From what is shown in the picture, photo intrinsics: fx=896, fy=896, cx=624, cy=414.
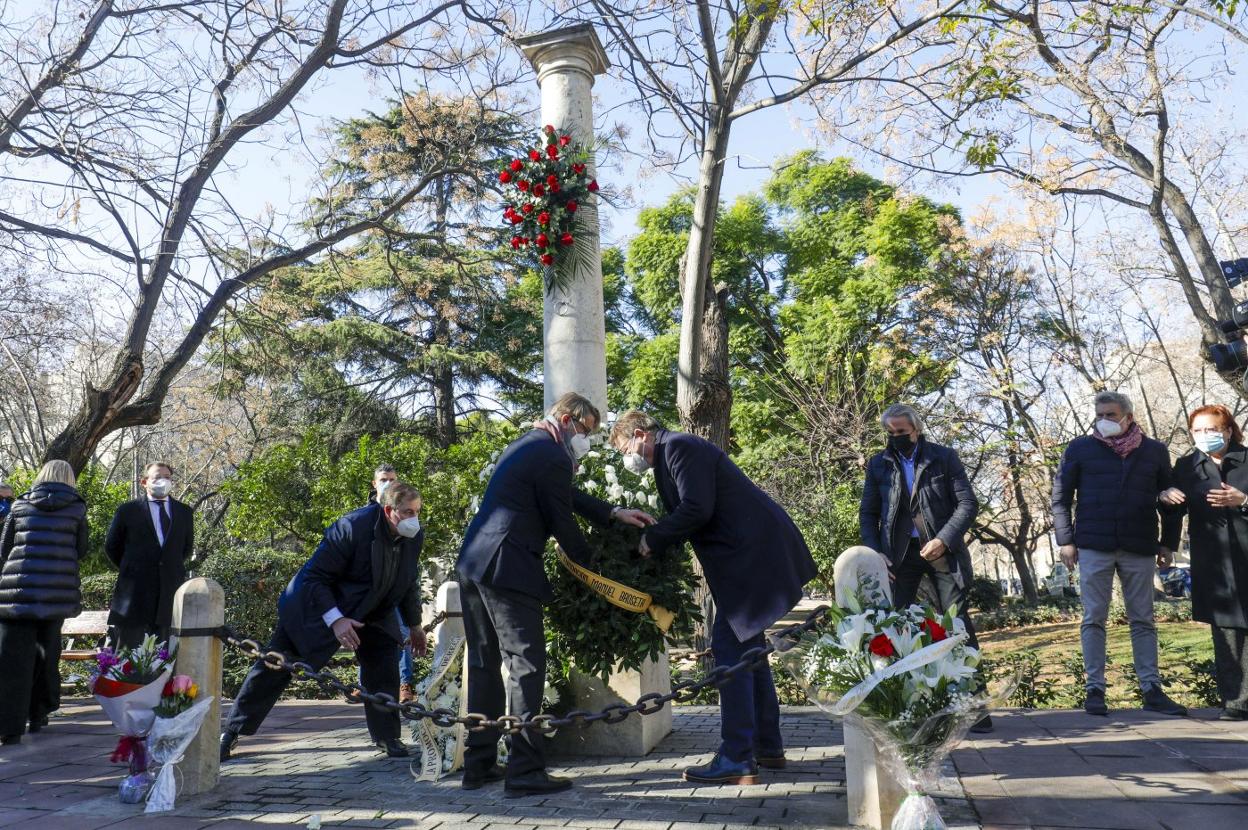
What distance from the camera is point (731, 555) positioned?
4.63 m

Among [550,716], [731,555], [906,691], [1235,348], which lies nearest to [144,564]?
[550,716]

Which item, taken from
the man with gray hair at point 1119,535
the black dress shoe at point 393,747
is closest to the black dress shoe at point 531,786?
the black dress shoe at point 393,747

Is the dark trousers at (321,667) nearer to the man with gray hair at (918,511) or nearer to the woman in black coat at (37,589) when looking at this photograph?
the woman in black coat at (37,589)

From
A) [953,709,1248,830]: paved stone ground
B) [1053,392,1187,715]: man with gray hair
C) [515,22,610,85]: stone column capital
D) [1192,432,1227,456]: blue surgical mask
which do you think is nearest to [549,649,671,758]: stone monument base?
[953,709,1248,830]: paved stone ground

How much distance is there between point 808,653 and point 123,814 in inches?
129

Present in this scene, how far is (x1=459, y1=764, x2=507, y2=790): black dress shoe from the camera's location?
461 cm

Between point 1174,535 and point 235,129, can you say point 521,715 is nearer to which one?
point 1174,535

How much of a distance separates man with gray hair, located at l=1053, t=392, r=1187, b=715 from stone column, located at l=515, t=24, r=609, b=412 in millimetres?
3501

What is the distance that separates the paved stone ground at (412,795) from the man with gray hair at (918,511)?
114 centimetres

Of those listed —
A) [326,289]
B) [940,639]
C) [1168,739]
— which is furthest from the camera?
[326,289]

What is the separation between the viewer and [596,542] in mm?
5121

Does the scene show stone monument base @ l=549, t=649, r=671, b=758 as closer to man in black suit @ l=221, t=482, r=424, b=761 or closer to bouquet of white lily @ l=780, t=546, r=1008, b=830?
man in black suit @ l=221, t=482, r=424, b=761

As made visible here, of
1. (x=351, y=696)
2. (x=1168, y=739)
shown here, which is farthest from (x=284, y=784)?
(x=1168, y=739)

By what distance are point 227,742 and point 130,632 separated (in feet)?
7.90
